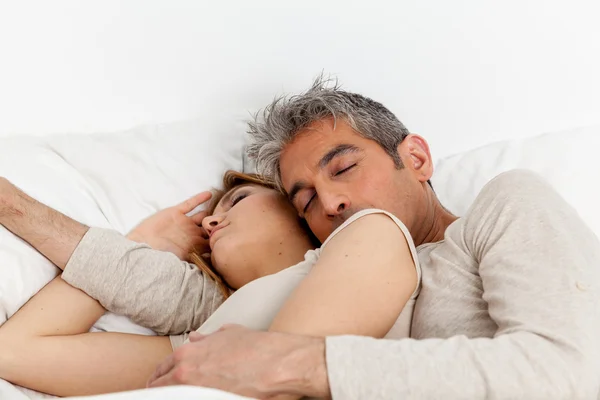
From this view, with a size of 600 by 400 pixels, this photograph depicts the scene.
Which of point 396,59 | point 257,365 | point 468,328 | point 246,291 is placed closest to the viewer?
point 257,365

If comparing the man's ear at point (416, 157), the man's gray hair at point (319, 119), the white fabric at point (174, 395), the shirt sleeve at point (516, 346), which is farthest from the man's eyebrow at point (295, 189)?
the white fabric at point (174, 395)

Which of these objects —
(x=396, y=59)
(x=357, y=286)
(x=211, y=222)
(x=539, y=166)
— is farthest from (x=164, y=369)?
(x=396, y=59)

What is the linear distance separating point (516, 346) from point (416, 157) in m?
0.70

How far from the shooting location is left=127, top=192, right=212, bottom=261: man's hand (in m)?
1.51

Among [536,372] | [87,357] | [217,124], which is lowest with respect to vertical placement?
[87,357]

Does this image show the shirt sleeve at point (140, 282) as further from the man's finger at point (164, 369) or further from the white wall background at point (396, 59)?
the white wall background at point (396, 59)

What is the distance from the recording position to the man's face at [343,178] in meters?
1.38

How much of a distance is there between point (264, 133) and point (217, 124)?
237 mm

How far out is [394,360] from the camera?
0.89 meters

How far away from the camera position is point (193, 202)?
5.26ft

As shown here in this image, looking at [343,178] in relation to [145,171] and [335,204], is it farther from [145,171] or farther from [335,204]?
[145,171]

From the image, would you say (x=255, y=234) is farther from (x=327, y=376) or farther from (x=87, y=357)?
(x=327, y=376)

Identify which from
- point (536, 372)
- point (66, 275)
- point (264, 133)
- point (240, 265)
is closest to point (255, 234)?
point (240, 265)

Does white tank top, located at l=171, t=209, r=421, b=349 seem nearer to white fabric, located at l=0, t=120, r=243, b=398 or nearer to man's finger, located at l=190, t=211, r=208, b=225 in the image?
white fabric, located at l=0, t=120, r=243, b=398
